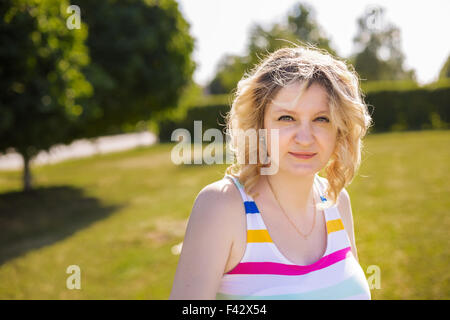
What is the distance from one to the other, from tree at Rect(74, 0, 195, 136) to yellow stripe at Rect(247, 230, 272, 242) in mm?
8796

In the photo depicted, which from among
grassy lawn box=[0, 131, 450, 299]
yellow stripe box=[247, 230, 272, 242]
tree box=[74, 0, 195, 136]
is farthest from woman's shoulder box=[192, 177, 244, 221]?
tree box=[74, 0, 195, 136]

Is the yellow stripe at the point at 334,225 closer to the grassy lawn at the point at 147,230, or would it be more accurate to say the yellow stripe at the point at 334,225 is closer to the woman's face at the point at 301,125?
the woman's face at the point at 301,125

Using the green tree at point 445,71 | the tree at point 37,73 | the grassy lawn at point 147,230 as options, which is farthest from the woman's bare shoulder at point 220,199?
the green tree at point 445,71

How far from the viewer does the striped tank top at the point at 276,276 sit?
1.68 m

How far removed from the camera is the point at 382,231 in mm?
6723

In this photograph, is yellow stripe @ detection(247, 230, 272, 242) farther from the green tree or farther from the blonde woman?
the green tree

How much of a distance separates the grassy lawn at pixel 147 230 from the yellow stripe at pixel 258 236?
3332 mm

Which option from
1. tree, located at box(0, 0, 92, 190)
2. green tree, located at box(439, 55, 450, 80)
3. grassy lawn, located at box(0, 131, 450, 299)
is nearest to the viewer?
grassy lawn, located at box(0, 131, 450, 299)

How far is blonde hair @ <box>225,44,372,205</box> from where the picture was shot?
1.92 metres

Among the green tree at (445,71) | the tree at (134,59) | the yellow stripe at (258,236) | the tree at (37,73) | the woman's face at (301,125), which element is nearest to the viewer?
the yellow stripe at (258,236)

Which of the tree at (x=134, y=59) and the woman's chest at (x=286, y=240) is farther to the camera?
the tree at (x=134, y=59)

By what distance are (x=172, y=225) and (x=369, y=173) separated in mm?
7346

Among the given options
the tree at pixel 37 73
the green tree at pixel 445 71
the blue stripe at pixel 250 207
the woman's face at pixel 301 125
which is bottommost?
the blue stripe at pixel 250 207

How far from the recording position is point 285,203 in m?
2.08
